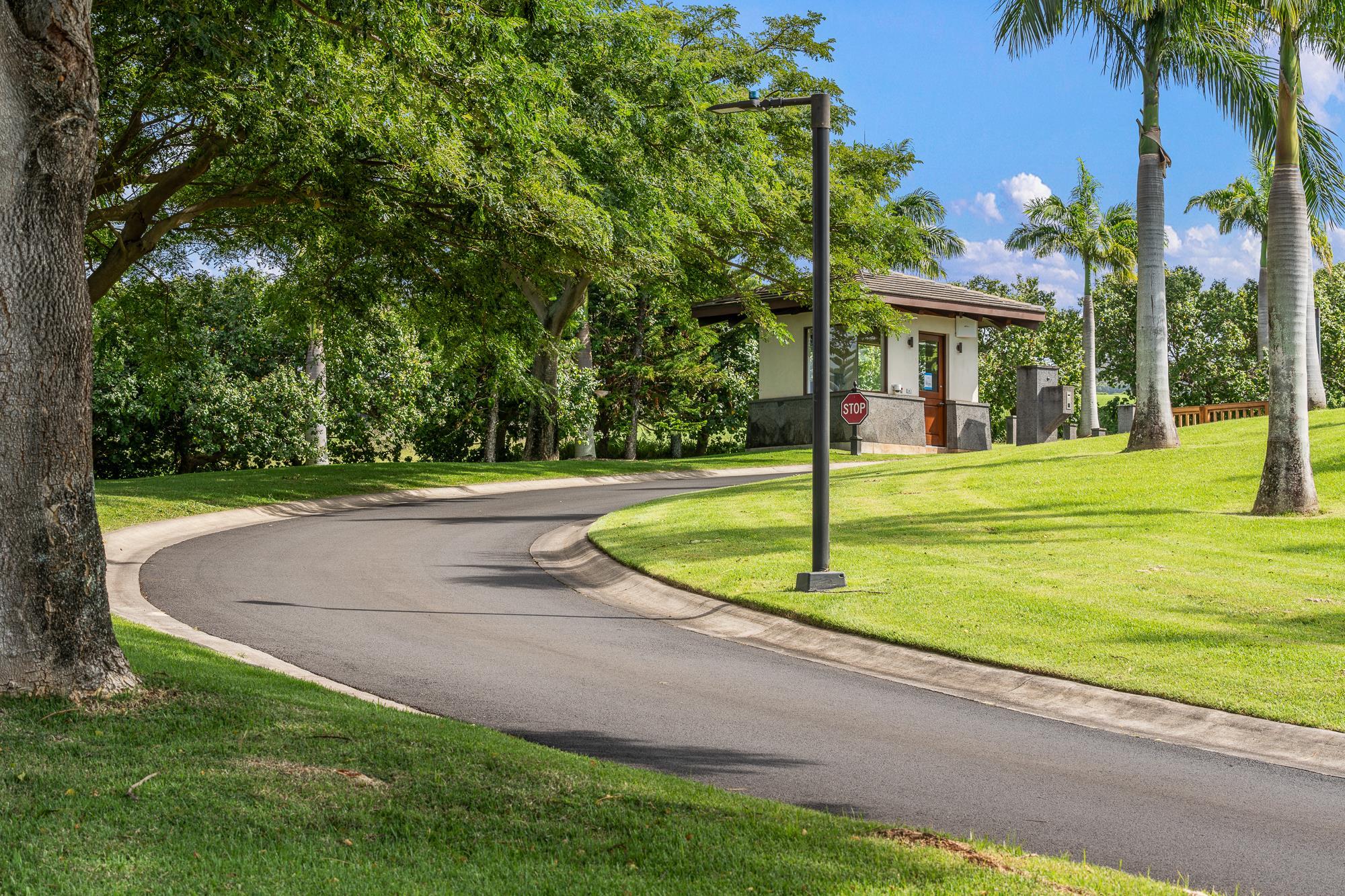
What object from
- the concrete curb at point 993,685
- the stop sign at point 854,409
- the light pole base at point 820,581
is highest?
the stop sign at point 854,409

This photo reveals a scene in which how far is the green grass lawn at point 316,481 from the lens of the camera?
1928cm

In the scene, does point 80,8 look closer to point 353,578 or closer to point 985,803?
point 985,803

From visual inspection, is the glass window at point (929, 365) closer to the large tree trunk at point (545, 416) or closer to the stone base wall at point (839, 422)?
the stone base wall at point (839, 422)

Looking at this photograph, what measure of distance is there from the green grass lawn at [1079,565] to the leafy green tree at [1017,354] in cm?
3026

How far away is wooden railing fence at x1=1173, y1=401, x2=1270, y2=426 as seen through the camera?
104 ft

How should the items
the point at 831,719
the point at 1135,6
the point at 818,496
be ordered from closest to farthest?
the point at 831,719, the point at 818,496, the point at 1135,6

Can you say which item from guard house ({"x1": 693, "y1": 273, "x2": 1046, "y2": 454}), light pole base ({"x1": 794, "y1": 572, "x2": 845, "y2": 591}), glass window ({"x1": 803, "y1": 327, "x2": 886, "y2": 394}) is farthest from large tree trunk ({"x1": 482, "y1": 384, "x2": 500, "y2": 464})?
light pole base ({"x1": 794, "y1": 572, "x2": 845, "y2": 591})

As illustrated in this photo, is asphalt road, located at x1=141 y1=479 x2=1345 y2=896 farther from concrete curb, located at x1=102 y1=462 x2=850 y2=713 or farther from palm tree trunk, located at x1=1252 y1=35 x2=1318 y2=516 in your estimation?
palm tree trunk, located at x1=1252 y1=35 x2=1318 y2=516

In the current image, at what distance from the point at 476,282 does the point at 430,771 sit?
15965mm

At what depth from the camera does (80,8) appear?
6.21m

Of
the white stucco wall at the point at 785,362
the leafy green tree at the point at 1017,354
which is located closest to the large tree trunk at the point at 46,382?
the white stucco wall at the point at 785,362

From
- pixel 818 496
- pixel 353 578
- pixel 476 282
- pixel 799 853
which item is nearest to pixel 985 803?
pixel 799 853

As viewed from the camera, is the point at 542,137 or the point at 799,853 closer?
the point at 799,853

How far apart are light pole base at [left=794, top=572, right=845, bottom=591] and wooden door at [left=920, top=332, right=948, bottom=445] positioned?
26.6 meters
